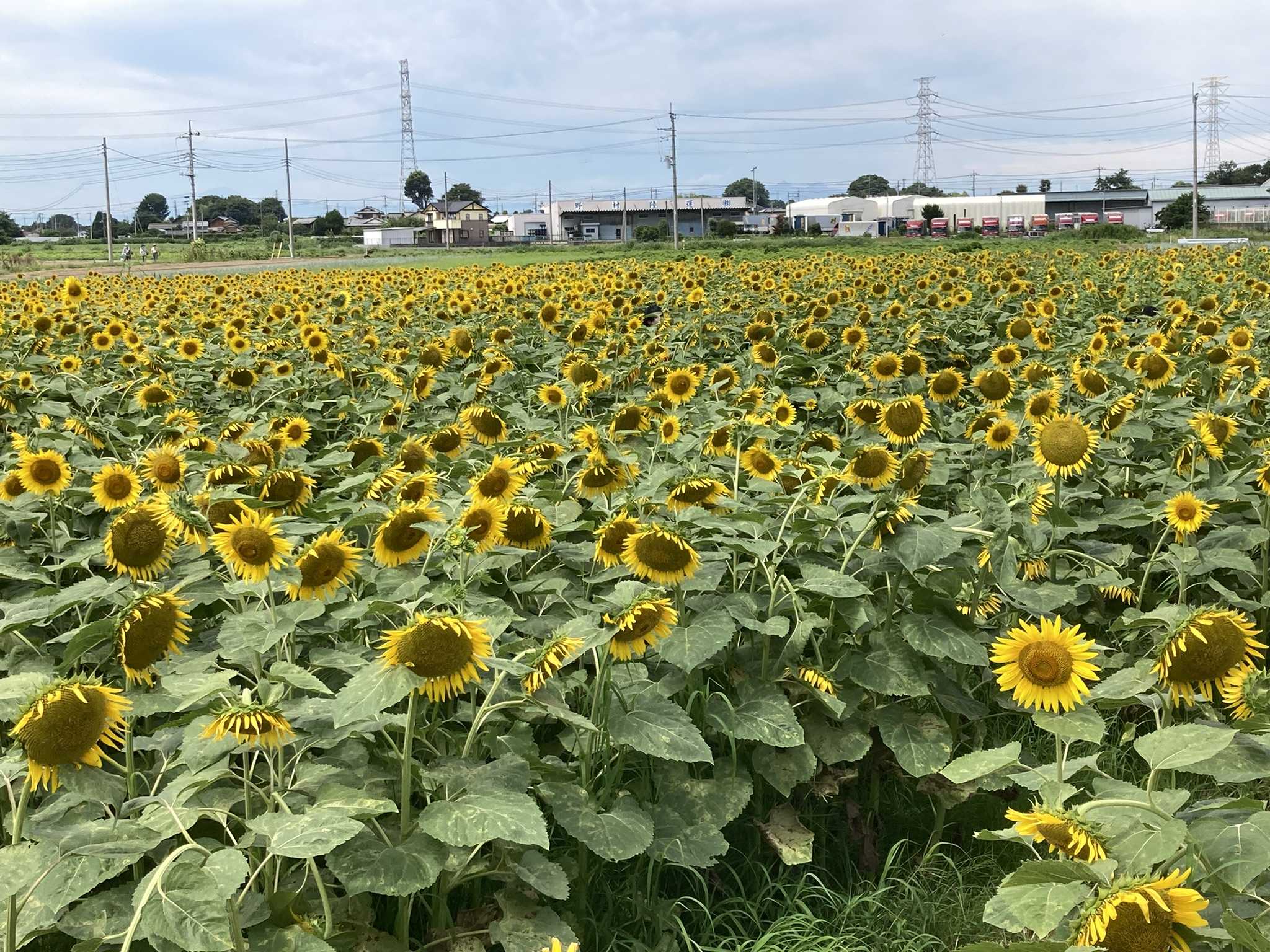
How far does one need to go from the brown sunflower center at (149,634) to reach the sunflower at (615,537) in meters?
1.03

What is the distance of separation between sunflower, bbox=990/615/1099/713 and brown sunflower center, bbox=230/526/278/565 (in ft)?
5.26

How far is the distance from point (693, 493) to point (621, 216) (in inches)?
3667

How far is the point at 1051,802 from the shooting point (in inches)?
71.0

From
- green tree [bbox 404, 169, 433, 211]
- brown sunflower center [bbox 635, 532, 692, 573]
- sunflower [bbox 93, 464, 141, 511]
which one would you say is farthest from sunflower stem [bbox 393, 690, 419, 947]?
green tree [bbox 404, 169, 433, 211]

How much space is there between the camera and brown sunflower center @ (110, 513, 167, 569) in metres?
2.51

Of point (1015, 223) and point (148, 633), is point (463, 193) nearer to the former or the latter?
point (1015, 223)

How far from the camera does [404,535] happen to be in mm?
2518

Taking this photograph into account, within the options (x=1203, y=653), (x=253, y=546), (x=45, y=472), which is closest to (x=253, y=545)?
(x=253, y=546)

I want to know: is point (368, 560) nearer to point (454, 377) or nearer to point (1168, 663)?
point (1168, 663)

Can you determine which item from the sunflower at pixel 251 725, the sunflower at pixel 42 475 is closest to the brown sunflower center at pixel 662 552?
the sunflower at pixel 251 725

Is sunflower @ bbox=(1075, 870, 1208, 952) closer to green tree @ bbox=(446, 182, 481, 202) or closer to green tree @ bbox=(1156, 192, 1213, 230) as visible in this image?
green tree @ bbox=(1156, 192, 1213, 230)

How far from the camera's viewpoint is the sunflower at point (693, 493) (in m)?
2.85

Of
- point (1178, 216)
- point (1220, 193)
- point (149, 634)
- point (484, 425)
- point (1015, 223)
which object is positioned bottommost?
point (149, 634)

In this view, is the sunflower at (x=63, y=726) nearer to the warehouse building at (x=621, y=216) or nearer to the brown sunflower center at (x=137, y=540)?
the brown sunflower center at (x=137, y=540)
